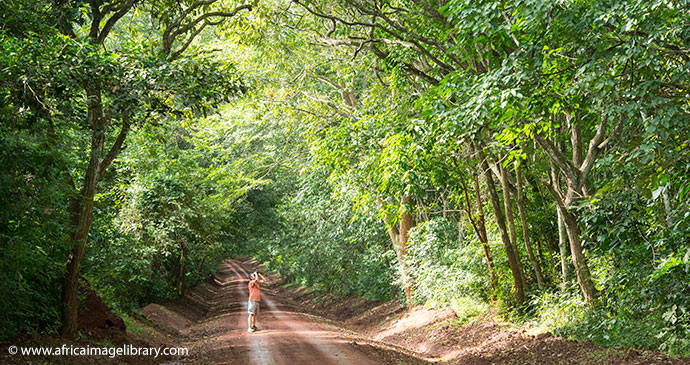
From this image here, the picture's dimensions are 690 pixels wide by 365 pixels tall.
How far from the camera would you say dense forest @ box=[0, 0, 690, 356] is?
703 cm

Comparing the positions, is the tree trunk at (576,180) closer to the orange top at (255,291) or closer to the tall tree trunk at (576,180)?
the tall tree trunk at (576,180)

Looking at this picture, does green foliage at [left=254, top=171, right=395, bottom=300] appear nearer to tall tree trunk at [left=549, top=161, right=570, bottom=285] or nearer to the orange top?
the orange top

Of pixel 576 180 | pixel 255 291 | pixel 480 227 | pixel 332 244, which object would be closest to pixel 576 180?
pixel 576 180

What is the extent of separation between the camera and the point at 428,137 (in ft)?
33.0

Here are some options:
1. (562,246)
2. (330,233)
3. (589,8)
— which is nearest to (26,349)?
(589,8)

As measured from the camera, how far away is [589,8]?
7070 millimetres

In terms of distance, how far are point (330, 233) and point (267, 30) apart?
473 inches

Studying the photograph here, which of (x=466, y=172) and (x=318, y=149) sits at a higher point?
(x=318, y=149)

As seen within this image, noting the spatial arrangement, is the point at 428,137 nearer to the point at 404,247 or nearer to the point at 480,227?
the point at 480,227

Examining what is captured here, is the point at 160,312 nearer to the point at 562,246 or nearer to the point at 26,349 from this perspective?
the point at 26,349

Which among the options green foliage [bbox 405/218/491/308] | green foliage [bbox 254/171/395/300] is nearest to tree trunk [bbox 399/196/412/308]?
green foliage [bbox 405/218/491/308]

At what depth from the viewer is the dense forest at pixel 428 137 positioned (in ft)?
23.1

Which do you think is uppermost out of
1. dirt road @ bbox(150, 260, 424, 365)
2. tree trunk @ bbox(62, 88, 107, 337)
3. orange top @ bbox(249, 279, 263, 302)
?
tree trunk @ bbox(62, 88, 107, 337)

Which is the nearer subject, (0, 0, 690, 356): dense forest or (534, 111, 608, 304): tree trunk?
(0, 0, 690, 356): dense forest
